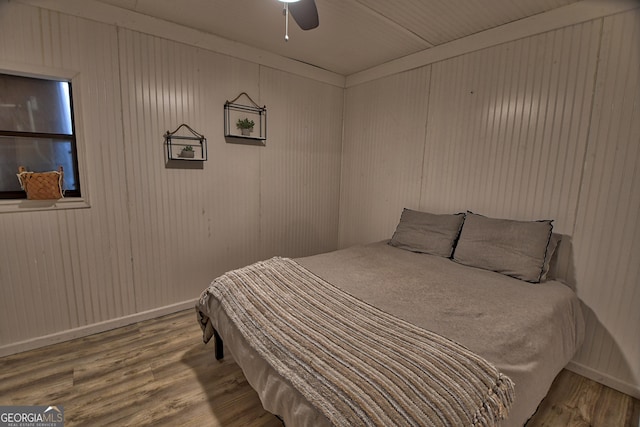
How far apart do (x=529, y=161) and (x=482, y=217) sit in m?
0.55

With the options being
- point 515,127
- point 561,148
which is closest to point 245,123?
point 515,127

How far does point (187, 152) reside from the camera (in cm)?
260

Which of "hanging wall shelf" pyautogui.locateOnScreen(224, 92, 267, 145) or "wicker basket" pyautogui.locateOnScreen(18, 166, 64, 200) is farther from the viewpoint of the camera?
"hanging wall shelf" pyautogui.locateOnScreen(224, 92, 267, 145)

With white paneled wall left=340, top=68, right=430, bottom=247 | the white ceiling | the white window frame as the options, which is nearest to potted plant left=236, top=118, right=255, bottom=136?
the white ceiling

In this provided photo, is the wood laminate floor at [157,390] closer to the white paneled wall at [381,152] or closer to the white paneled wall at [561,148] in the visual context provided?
the white paneled wall at [561,148]

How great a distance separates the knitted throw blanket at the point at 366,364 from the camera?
937mm

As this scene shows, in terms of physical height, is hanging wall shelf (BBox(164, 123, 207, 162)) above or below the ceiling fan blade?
below

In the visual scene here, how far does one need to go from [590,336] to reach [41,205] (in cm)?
405

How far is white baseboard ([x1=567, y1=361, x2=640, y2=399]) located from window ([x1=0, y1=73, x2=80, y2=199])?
3990 millimetres

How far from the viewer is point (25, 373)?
1876 mm

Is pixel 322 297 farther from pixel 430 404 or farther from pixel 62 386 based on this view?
pixel 62 386

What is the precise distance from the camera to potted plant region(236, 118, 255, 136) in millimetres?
2867

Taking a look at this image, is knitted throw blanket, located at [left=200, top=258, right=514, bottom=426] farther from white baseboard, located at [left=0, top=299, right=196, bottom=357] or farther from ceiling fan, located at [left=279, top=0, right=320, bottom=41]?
ceiling fan, located at [left=279, top=0, right=320, bottom=41]

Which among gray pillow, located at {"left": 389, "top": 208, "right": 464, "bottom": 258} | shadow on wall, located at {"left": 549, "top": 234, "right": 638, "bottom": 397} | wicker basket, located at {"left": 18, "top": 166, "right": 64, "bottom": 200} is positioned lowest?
shadow on wall, located at {"left": 549, "top": 234, "right": 638, "bottom": 397}
